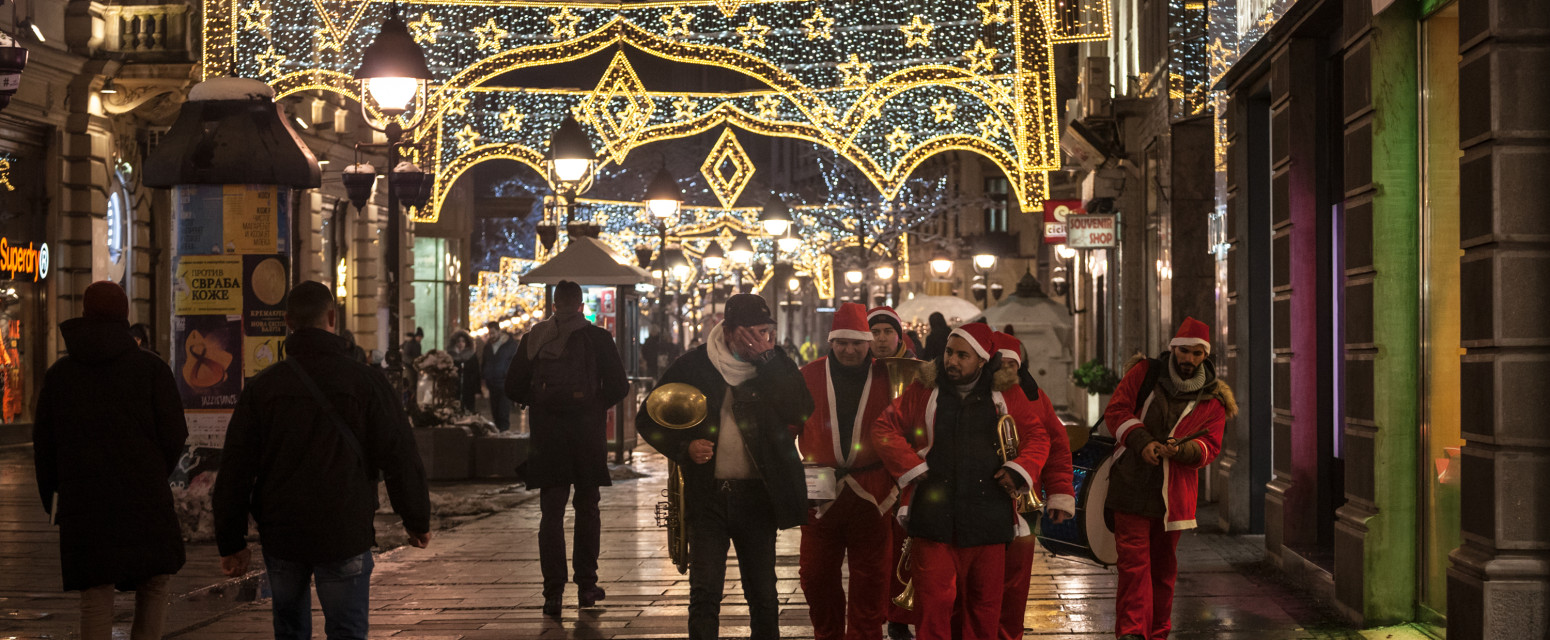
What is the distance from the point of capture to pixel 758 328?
757cm

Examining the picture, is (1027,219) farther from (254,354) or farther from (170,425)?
(170,425)

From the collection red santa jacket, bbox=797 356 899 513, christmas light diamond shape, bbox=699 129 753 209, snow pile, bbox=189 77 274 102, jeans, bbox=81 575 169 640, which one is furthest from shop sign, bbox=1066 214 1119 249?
jeans, bbox=81 575 169 640

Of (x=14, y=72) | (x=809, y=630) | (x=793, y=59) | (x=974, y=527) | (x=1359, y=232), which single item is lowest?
(x=809, y=630)

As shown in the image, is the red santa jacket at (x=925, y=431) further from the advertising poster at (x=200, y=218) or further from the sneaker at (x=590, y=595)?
the advertising poster at (x=200, y=218)

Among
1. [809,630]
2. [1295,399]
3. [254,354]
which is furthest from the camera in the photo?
[254,354]

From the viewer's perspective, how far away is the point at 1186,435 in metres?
8.33

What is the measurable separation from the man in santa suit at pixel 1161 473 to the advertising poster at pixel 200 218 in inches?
243

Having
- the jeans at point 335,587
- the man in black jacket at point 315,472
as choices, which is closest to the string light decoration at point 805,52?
the man in black jacket at point 315,472

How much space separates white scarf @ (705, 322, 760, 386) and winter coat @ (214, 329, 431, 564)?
5.84ft

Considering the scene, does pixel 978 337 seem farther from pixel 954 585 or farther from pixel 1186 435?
pixel 1186 435

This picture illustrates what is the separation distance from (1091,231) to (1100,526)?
1403 cm

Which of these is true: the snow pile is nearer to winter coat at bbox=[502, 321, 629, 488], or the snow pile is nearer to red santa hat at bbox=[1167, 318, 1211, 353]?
winter coat at bbox=[502, 321, 629, 488]

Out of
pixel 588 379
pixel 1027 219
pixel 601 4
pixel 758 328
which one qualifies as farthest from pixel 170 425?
pixel 1027 219

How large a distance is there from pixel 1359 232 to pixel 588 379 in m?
4.37
